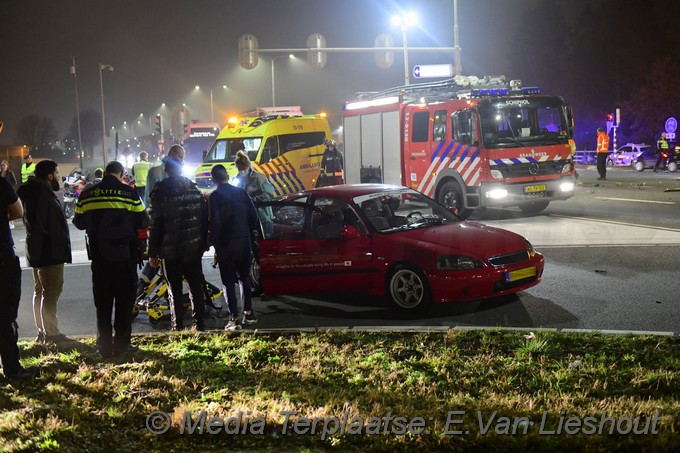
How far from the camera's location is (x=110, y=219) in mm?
6820

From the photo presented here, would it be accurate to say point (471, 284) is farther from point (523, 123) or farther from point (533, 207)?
point (533, 207)

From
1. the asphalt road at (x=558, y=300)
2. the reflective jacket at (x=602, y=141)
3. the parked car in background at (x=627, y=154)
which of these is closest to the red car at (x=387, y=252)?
the asphalt road at (x=558, y=300)

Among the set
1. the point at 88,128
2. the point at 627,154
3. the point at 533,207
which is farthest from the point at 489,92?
the point at 88,128

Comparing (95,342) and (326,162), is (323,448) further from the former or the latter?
(326,162)

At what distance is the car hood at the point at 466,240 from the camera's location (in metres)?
8.38

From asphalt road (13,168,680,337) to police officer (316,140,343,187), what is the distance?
727 cm

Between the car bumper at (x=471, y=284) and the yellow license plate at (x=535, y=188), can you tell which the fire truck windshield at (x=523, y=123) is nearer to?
the yellow license plate at (x=535, y=188)

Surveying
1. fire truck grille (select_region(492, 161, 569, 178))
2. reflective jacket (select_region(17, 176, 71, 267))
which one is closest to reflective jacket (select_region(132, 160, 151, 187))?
fire truck grille (select_region(492, 161, 569, 178))

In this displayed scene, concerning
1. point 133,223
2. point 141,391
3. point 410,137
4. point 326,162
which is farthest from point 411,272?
point 326,162

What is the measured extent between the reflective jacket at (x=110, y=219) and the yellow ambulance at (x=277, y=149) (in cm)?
1307

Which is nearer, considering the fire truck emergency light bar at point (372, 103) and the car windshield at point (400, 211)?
the car windshield at point (400, 211)

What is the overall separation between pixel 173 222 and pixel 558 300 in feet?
14.6

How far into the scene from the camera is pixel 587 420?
15.2ft

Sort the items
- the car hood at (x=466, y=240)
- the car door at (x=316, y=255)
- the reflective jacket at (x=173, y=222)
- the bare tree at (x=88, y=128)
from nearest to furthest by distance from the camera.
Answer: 1. the reflective jacket at (x=173, y=222)
2. the car hood at (x=466, y=240)
3. the car door at (x=316, y=255)
4. the bare tree at (x=88, y=128)
